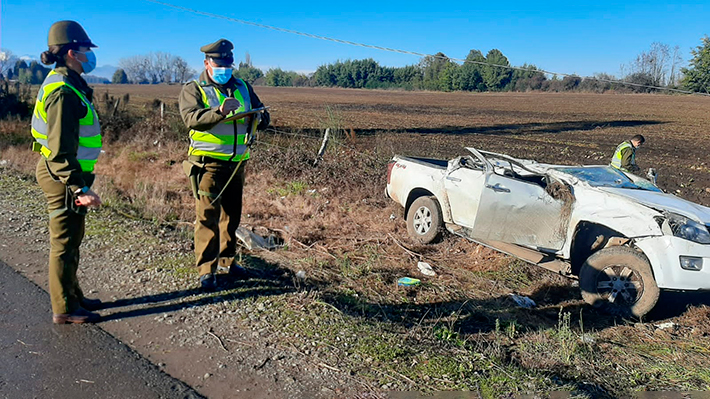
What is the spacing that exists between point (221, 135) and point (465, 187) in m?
3.55

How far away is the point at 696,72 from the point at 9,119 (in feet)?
239

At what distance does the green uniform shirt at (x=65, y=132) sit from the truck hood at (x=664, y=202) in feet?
16.7

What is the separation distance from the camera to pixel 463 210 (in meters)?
7.12

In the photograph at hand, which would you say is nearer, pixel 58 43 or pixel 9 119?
pixel 58 43

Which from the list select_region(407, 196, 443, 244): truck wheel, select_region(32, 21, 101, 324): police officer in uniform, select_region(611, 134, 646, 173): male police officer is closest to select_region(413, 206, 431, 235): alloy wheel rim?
select_region(407, 196, 443, 244): truck wheel

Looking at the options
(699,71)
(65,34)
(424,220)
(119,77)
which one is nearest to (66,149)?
(65,34)

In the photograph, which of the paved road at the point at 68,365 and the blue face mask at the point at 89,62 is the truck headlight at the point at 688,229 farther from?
the blue face mask at the point at 89,62

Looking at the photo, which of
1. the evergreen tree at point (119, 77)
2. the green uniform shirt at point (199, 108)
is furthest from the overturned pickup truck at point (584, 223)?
the evergreen tree at point (119, 77)

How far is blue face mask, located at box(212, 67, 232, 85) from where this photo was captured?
459cm

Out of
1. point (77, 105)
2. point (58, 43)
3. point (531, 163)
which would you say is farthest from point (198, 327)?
point (531, 163)

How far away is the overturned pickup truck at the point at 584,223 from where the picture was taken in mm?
5312

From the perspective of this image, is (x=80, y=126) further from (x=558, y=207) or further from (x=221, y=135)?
(x=558, y=207)

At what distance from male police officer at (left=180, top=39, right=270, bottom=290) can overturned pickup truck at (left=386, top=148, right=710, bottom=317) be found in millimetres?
2995

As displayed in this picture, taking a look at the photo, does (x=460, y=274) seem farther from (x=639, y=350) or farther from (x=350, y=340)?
(x=350, y=340)
